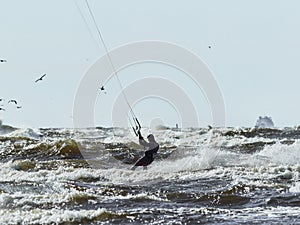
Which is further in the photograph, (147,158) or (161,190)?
(147,158)

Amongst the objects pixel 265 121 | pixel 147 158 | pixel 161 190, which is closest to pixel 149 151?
pixel 147 158

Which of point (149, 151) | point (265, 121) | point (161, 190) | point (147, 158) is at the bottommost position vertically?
point (265, 121)

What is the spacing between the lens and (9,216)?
12.0 metres

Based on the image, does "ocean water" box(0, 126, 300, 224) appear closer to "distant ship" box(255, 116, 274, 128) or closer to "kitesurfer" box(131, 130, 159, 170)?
"kitesurfer" box(131, 130, 159, 170)

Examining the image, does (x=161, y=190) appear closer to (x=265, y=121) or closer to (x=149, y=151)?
(x=149, y=151)

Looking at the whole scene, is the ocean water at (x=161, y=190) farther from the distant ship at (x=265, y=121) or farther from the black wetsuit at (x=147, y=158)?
the distant ship at (x=265, y=121)

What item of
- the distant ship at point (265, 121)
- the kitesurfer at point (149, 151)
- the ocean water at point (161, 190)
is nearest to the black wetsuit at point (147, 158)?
the kitesurfer at point (149, 151)

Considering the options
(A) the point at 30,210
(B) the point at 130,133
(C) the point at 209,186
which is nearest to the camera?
(A) the point at 30,210

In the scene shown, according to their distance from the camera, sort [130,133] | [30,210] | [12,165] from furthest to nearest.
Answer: [130,133]
[12,165]
[30,210]

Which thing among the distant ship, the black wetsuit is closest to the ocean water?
the black wetsuit

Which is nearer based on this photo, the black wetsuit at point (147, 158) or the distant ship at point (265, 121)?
the black wetsuit at point (147, 158)

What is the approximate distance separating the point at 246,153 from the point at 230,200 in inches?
456

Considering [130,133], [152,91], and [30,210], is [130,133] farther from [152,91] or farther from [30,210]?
[30,210]

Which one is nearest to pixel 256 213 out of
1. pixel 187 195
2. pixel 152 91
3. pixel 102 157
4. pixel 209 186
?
pixel 187 195
